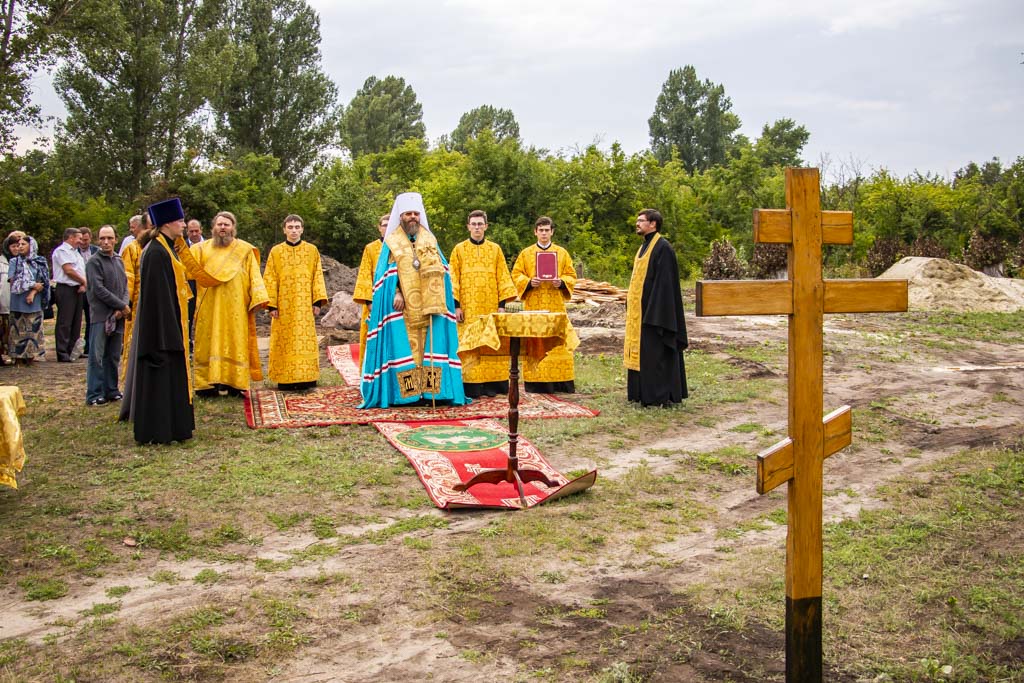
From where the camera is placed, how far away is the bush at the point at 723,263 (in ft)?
84.4

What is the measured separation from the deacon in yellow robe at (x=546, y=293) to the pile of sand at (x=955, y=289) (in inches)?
436

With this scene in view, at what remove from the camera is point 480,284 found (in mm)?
10656

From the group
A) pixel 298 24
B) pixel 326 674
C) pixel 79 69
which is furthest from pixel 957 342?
pixel 298 24

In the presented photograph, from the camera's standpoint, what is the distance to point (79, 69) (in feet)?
99.1

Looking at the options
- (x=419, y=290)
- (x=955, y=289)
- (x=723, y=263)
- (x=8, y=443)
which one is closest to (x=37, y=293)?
(x=419, y=290)

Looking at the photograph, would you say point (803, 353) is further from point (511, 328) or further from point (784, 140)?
point (784, 140)

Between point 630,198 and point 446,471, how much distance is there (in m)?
21.6

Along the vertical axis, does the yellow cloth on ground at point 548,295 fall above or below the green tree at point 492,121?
below

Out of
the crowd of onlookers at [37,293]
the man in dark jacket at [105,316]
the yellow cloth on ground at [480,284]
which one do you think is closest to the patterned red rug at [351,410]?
the yellow cloth on ground at [480,284]

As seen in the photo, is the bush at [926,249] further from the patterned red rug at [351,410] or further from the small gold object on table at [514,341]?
the small gold object on table at [514,341]

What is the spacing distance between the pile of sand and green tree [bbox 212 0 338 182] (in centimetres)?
2529

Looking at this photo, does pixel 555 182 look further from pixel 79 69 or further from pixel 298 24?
pixel 298 24

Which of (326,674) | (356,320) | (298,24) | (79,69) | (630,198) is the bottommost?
(326,674)

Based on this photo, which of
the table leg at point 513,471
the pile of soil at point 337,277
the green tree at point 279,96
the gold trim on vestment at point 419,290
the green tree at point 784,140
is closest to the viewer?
the table leg at point 513,471
